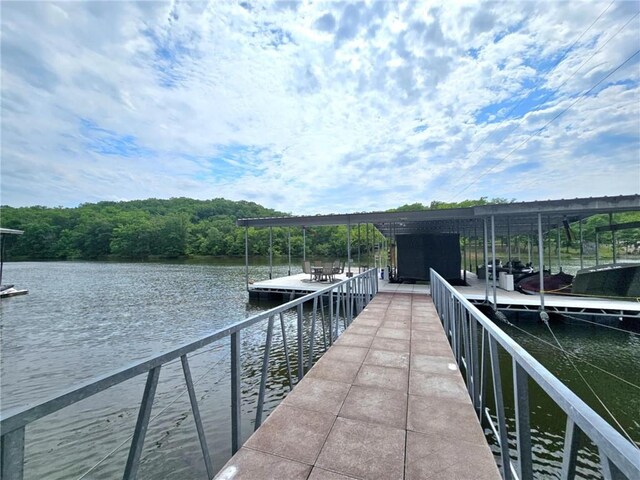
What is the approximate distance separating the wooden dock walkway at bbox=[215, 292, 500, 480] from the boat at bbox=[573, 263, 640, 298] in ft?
25.3

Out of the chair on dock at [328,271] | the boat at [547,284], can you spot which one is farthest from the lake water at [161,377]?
the chair on dock at [328,271]

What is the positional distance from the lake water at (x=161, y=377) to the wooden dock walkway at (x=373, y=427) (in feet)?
3.08

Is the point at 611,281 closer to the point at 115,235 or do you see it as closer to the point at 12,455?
the point at 12,455

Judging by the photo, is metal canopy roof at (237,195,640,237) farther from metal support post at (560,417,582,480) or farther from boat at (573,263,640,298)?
metal support post at (560,417,582,480)

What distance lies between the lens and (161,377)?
546cm

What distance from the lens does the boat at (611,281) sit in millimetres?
7789

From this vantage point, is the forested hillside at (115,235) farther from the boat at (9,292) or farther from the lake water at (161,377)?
the lake water at (161,377)

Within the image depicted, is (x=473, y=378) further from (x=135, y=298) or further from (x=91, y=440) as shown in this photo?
(x=135, y=298)

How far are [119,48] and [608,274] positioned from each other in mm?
15156

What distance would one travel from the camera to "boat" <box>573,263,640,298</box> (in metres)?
7.79

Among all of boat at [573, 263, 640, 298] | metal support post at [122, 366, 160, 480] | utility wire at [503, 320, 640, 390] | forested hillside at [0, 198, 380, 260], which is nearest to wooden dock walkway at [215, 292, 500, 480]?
metal support post at [122, 366, 160, 480]

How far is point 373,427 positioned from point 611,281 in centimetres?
957

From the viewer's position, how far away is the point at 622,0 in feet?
24.7

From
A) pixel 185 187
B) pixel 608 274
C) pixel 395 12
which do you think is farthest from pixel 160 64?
pixel 185 187
